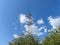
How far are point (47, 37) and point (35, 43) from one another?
8.01 ft

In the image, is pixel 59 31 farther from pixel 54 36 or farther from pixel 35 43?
pixel 35 43

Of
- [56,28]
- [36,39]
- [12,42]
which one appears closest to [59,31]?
[56,28]

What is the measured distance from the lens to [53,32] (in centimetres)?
3597

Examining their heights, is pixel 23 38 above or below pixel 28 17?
below

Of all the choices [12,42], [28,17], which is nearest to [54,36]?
[28,17]

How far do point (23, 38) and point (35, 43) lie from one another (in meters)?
2.69

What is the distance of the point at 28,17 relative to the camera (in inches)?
1432

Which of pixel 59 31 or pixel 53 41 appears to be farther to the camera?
pixel 59 31

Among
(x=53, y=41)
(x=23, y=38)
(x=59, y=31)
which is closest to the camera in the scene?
(x=53, y=41)

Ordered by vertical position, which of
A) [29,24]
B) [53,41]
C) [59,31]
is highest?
[29,24]

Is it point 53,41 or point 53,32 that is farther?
point 53,32

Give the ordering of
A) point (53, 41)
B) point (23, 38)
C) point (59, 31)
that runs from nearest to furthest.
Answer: point (53, 41)
point (59, 31)
point (23, 38)

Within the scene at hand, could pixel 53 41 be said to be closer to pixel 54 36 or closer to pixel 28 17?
pixel 54 36

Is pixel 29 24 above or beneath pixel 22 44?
above
